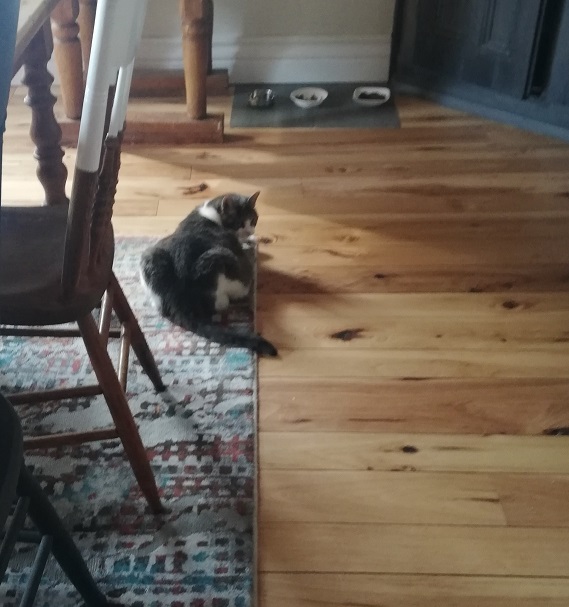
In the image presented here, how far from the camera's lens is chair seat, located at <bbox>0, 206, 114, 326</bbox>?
98 centimetres

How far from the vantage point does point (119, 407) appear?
1.13 metres

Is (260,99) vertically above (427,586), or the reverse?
(260,99)

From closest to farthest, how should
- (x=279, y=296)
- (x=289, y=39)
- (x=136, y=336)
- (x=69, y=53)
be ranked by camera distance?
(x=136, y=336)
(x=279, y=296)
(x=69, y=53)
(x=289, y=39)

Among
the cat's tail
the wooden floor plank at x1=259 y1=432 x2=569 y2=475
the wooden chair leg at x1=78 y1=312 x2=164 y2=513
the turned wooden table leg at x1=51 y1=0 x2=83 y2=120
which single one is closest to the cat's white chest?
→ the cat's tail

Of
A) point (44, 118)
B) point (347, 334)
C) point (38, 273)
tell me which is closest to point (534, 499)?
point (347, 334)

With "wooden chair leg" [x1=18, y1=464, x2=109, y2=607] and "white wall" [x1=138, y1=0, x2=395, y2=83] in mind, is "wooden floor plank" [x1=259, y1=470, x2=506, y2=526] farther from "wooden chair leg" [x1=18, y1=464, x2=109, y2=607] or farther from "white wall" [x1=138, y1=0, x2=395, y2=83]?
"white wall" [x1=138, y1=0, x2=395, y2=83]

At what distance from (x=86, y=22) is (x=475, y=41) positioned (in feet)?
5.12

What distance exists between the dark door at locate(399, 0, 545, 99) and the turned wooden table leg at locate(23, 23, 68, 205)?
1667mm

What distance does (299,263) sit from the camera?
6.35 feet

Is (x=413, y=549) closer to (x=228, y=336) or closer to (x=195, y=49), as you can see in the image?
(x=228, y=336)

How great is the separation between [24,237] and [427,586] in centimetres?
95

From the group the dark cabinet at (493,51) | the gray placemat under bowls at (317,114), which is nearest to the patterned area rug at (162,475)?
the gray placemat under bowls at (317,114)

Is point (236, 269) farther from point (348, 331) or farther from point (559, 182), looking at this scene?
point (559, 182)

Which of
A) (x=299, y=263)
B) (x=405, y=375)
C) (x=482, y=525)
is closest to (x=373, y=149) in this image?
(x=299, y=263)
